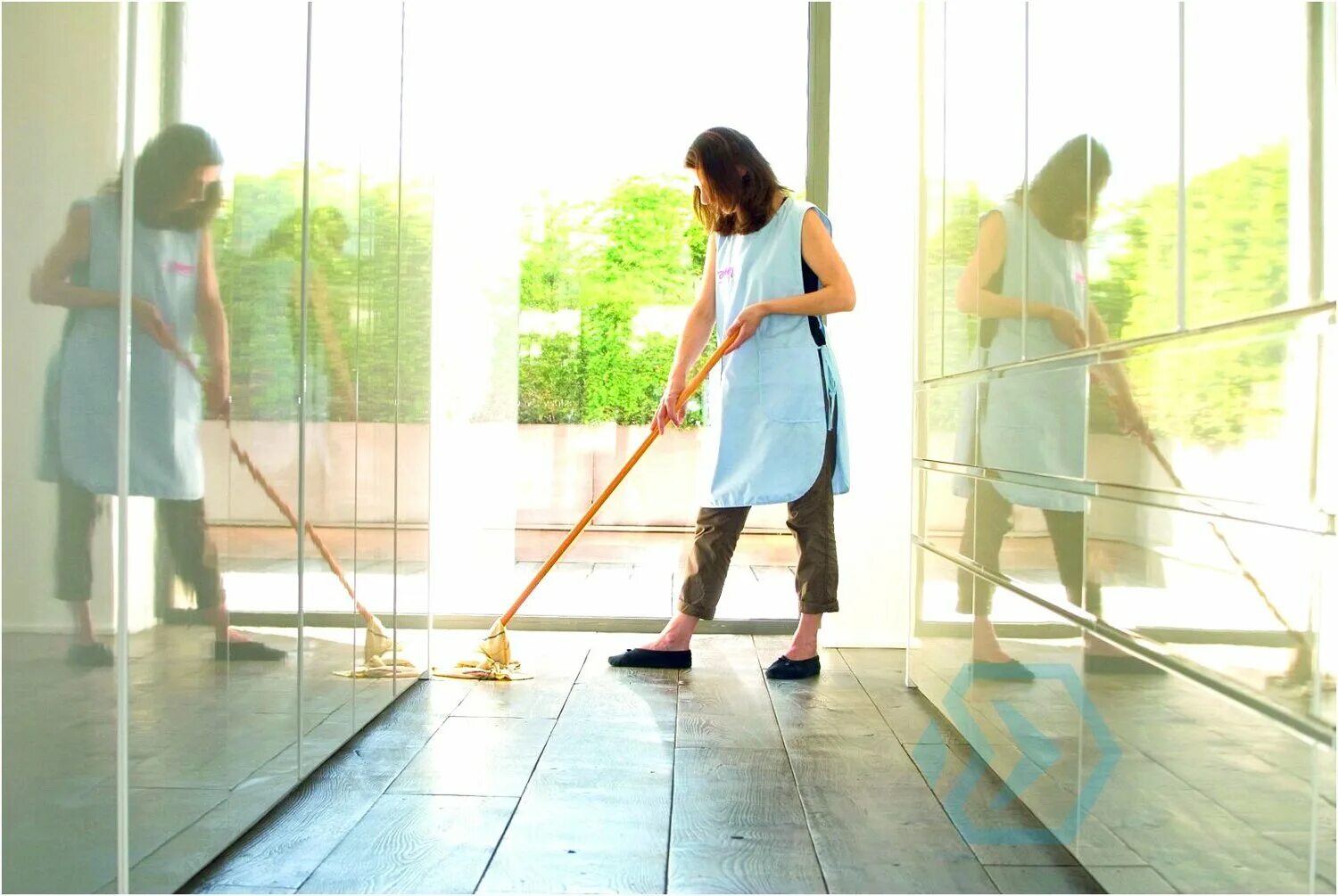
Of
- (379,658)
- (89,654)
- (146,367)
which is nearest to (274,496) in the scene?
(146,367)

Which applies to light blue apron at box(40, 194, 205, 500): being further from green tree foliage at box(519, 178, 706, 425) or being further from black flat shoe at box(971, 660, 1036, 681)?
green tree foliage at box(519, 178, 706, 425)

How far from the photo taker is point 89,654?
1230 mm

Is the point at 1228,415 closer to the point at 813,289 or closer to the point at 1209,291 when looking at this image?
the point at 1209,291

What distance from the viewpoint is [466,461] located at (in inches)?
135

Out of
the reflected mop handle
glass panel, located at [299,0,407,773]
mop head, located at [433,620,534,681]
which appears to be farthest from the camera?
mop head, located at [433,620,534,681]

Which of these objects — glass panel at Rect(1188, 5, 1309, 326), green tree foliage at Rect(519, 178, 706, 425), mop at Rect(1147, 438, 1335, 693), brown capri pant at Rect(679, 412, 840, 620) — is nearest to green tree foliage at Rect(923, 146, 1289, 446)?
glass panel at Rect(1188, 5, 1309, 326)

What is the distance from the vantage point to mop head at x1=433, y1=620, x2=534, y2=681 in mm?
2906

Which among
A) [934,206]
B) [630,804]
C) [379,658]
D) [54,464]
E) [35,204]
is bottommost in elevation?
[630,804]

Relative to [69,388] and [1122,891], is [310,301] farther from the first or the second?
[1122,891]

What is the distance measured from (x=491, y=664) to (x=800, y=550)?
740 mm

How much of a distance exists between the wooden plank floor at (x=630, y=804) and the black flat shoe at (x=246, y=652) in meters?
0.22

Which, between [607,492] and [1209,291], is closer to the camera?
[1209,291]

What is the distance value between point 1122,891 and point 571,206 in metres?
2.50

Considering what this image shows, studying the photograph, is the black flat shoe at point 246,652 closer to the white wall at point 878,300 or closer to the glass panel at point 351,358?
the glass panel at point 351,358
